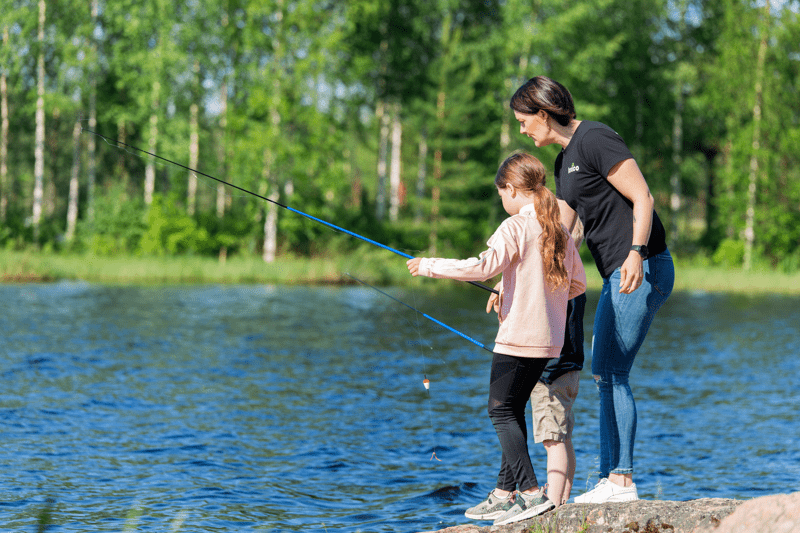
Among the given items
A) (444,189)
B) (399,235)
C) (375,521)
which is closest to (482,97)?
(444,189)

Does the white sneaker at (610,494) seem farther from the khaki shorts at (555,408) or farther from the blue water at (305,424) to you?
the blue water at (305,424)

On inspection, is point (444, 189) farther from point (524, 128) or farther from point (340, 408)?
point (524, 128)

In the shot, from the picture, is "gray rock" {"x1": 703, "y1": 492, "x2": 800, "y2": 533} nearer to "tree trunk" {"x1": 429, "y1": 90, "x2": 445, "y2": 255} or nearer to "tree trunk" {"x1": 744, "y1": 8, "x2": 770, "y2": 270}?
"tree trunk" {"x1": 429, "y1": 90, "x2": 445, "y2": 255}

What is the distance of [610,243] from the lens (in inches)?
171

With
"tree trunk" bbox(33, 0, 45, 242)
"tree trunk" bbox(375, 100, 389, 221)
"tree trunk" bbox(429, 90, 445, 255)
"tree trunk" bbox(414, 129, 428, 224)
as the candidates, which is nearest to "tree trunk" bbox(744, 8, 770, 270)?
"tree trunk" bbox(429, 90, 445, 255)

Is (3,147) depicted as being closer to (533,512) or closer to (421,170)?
(421,170)

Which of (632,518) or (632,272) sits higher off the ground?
(632,272)

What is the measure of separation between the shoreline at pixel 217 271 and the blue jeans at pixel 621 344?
69.2ft

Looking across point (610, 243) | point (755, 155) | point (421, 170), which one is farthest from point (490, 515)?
point (755, 155)

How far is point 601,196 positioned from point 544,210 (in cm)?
34

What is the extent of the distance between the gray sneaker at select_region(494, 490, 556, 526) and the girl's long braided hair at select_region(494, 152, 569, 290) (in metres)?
0.94

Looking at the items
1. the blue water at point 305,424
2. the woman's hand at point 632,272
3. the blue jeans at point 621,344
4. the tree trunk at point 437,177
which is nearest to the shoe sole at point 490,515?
the blue jeans at point 621,344

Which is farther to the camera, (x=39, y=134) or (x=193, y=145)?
(x=193, y=145)

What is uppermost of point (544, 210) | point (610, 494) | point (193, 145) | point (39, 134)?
point (193, 145)
